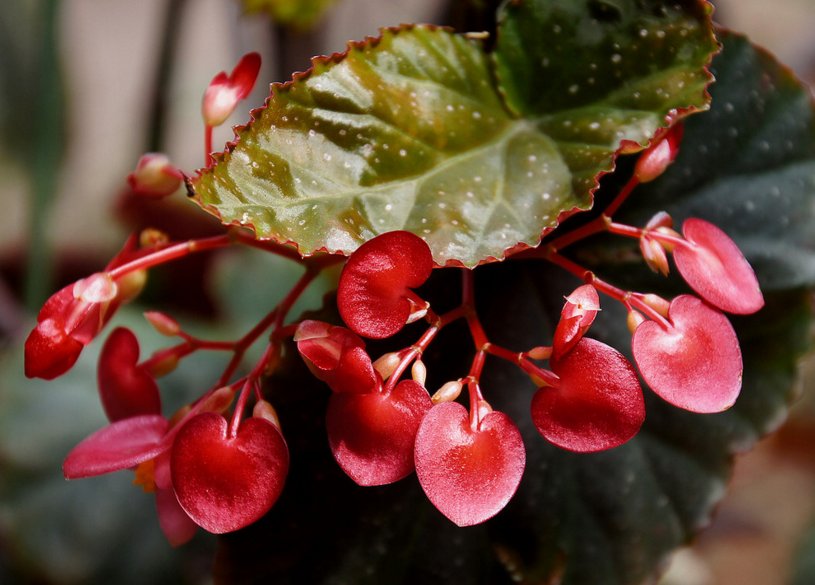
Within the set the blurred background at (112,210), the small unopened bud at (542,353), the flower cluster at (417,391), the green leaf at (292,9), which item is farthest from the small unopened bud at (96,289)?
the green leaf at (292,9)

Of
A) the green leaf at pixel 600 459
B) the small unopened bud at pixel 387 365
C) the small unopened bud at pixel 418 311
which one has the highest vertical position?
the small unopened bud at pixel 418 311

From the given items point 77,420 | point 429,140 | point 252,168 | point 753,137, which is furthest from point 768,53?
point 77,420

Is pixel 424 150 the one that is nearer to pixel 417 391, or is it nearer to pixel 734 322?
pixel 417 391

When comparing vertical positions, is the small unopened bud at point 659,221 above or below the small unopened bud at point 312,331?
above

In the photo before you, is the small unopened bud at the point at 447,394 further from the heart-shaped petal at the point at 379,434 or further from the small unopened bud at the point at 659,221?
the small unopened bud at the point at 659,221

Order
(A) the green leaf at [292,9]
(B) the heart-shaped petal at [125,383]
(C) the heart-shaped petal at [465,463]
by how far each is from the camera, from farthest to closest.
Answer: (A) the green leaf at [292,9]
(B) the heart-shaped petal at [125,383]
(C) the heart-shaped petal at [465,463]

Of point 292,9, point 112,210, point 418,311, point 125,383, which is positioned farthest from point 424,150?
point 112,210

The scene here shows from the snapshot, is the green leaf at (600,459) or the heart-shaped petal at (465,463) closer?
the heart-shaped petal at (465,463)
